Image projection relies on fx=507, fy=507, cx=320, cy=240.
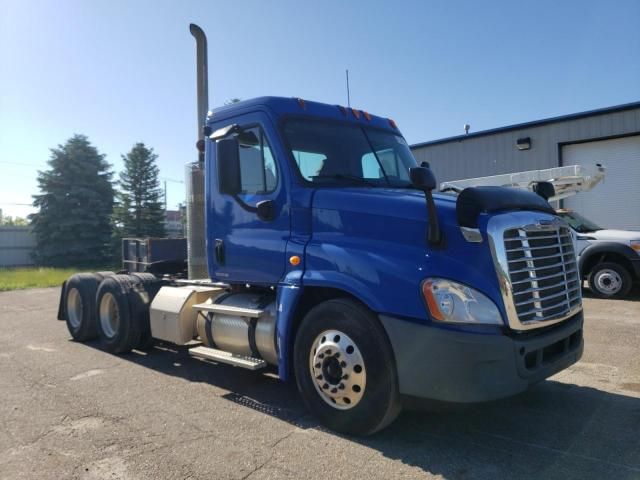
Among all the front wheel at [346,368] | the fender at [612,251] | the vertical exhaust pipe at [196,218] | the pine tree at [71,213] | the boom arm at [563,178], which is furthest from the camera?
the pine tree at [71,213]

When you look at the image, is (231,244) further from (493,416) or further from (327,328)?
(493,416)

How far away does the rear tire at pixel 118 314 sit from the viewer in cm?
670

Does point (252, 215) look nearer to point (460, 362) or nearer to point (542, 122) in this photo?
point (460, 362)

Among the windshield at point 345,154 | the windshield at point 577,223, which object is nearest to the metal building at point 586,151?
the windshield at point 577,223

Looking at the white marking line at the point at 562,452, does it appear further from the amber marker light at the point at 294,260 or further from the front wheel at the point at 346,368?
the amber marker light at the point at 294,260

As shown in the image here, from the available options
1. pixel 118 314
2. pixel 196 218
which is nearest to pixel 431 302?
pixel 196 218

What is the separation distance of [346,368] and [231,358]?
155 centimetres

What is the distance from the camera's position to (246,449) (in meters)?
3.77

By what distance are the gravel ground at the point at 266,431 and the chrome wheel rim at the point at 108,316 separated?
35.9 inches

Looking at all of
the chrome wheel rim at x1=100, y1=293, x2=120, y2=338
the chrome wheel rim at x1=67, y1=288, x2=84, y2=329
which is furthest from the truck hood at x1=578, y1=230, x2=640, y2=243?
the chrome wheel rim at x1=67, y1=288, x2=84, y2=329

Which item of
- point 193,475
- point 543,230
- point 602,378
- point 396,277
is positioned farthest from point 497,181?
point 193,475

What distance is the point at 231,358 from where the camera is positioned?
4.96m

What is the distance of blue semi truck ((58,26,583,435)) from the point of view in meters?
3.46

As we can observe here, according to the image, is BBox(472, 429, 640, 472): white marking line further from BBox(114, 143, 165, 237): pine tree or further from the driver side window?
BBox(114, 143, 165, 237): pine tree
